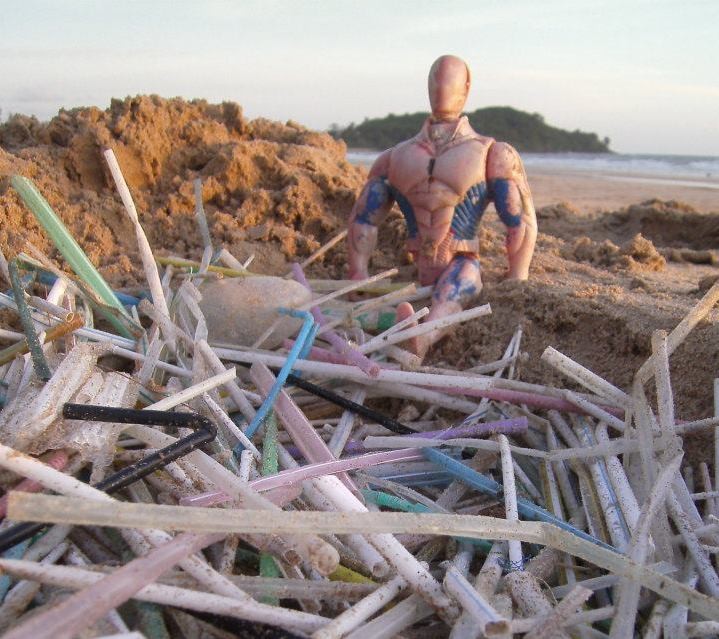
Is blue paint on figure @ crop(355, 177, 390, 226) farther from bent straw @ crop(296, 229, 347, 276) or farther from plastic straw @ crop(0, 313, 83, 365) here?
plastic straw @ crop(0, 313, 83, 365)

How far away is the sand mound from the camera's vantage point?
380cm

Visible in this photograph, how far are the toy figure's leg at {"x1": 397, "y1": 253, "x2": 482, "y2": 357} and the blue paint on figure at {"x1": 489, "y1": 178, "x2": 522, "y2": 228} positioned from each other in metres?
0.24

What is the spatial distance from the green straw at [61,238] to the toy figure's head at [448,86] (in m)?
1.72

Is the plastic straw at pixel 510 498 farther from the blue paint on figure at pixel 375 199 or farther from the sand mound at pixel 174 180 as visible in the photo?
the sand mound at pixel 174 180

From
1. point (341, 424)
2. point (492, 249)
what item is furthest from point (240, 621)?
point (492, 249)

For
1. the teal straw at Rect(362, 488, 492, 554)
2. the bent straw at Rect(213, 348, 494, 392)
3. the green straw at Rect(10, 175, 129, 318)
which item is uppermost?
the green straw at Rect(10, 175, 129, 318)

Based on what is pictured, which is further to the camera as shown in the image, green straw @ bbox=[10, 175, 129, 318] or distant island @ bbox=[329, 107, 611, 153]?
distant island @ bbox=[329, 107, 611, 153]

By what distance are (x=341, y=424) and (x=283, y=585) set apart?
0.91m

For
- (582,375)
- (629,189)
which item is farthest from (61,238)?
(629,189)

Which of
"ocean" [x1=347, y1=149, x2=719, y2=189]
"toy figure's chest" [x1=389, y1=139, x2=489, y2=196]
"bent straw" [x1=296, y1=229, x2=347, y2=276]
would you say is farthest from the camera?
"ocean" [x1=347, y1=149, x2=719, y2=189]

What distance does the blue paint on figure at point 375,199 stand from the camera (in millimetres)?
3486

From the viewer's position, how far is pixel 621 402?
2.05 metres

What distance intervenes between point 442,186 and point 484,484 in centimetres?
165

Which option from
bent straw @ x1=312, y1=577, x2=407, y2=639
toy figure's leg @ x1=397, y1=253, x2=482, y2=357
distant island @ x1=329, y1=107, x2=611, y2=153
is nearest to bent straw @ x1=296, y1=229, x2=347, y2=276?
toy figure's leg @ x1=397, y1=253, x2=482, y2=357
